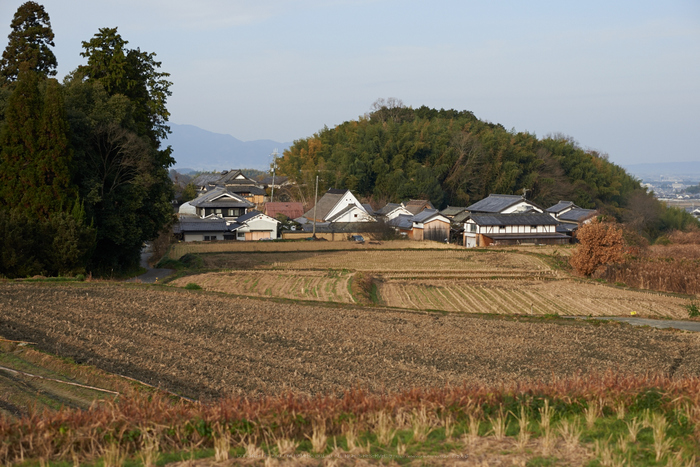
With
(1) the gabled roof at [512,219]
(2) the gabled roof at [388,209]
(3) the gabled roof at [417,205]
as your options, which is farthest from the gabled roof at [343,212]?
(1) the gabled roof at [512,219]

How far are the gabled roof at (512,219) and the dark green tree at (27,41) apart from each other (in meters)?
26.6

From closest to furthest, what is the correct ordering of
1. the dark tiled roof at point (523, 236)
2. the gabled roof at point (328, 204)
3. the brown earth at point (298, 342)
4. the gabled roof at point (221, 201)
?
1. the brown earth at point (298, 342)
2. the dark tiled roof at point (523, 236)
3. the gabled roof at point (221, 201)
4. the gabled roof at point (328, 204)

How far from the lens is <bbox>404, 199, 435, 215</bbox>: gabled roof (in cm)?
4400

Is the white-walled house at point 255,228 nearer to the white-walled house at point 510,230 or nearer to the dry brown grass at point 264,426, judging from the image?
the white-walled house at point 510,230

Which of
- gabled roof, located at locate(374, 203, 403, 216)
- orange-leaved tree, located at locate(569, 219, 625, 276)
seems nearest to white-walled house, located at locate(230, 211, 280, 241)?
gabled roof, located at locate(374, 203, 403, 216)

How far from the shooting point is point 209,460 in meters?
4.25

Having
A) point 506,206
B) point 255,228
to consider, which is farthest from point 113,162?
point 506,206

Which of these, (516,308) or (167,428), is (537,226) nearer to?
(516,308)

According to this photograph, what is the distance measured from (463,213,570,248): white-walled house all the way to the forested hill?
35.0 ft

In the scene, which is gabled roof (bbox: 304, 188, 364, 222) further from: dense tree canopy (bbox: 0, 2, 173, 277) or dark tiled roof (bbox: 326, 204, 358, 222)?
dense tree canopy (bbox: 0, 2, 173, 277)

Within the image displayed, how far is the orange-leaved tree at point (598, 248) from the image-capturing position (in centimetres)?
2369

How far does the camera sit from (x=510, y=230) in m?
37.0

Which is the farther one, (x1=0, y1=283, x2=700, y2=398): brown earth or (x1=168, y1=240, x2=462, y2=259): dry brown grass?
(x1=168, y1=240, x2=462, y2=259): dry brown grass

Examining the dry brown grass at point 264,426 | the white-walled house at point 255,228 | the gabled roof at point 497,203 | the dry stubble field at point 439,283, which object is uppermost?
the gabled roof at point 497,203
